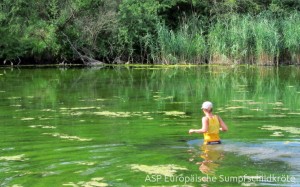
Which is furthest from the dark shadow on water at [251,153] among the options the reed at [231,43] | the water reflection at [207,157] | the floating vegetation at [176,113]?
the reed at [231,43]

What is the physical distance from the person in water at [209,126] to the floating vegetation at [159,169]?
1.12m

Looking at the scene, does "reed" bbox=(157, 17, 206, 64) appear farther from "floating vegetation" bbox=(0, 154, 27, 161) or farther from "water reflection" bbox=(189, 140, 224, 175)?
"floating vegetation" bbox=(0, 154, 27, 161)

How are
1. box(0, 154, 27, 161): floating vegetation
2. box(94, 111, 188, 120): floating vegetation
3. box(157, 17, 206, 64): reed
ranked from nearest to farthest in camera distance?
box(0, 154, 27, 161): floating vegetation
box(94, 111, 188, 120): floating vegetation
box(157, 17, 206, 64): reed

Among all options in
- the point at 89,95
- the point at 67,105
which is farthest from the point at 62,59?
the point at 67,105

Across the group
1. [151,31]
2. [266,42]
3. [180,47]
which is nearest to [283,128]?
[266,42]

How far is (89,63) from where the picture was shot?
32562mm

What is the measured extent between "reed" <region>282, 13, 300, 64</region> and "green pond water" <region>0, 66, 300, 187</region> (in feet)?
28.7

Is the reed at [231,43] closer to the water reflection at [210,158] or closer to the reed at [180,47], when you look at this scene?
the reed at [180,47]

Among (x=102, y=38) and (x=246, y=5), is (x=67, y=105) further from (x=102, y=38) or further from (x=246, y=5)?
(x=246, y=5)

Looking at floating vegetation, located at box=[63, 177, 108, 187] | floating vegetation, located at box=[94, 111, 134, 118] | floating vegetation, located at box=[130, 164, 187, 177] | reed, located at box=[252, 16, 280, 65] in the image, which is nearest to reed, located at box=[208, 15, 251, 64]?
reed, located at box=[252, 16, 280, 65]

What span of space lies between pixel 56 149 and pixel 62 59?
2459cm

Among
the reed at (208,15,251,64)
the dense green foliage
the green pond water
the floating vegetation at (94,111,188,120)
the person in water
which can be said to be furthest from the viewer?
the dense green foliage

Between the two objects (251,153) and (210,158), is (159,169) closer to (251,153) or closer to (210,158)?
(210,158)

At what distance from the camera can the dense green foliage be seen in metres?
29.1
